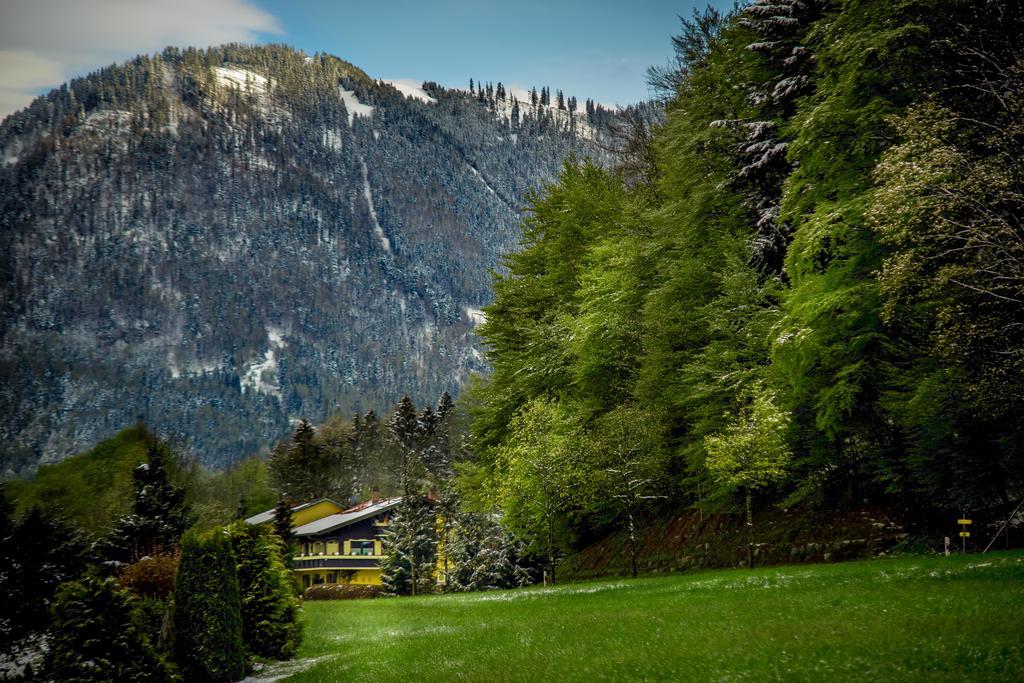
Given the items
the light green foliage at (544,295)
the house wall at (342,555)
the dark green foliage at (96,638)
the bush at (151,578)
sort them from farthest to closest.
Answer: the house wall at (342,555) → the light green foliage at (544,295) → the bush at (151,578) → the dark green foliage at (96,638)

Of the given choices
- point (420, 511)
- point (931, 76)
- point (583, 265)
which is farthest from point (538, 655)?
point (420, 511)

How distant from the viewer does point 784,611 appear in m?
14.6

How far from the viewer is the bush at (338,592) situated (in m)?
87.3

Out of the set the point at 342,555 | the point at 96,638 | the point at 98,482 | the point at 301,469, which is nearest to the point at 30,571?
the point at 96,638

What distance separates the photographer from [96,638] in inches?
569

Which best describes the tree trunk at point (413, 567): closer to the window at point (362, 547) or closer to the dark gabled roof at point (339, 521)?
the dark gabled roof at point (339, 521)

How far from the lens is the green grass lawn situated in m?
10.1

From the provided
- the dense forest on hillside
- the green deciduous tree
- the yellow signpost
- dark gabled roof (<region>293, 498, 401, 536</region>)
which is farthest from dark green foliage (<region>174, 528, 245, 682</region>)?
dark gabled roof (<region>293, 498, 401, 536</region>)

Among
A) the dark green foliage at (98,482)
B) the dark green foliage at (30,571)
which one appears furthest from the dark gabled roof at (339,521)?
the dark green foliage at (30,571)

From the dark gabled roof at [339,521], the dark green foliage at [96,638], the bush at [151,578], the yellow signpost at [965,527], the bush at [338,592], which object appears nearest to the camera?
the dark green foliage at [96,638]

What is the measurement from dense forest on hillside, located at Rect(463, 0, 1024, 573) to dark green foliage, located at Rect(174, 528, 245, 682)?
57.7 ft

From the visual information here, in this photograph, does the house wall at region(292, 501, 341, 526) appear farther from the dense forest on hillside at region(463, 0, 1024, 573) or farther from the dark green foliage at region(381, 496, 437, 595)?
the dense forest on hillside at region(463, 0, 1024, 573)

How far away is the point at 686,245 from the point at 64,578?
29218mm

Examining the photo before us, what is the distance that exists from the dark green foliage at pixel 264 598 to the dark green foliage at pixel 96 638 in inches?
236
